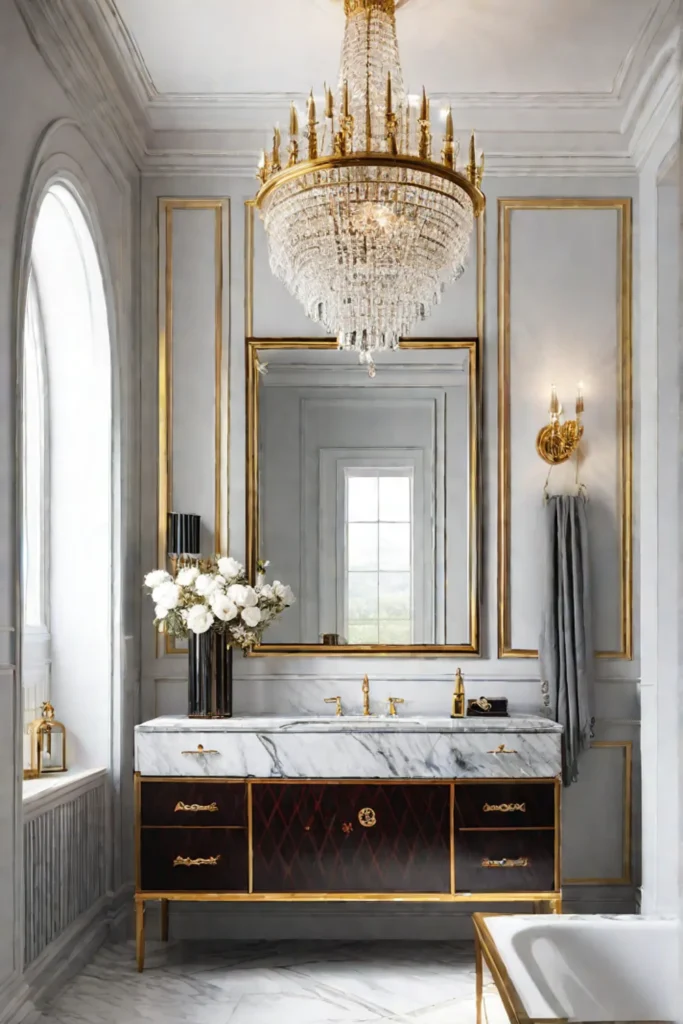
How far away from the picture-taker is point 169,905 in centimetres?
394

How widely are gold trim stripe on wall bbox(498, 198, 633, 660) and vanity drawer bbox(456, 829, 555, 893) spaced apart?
77 centimetres

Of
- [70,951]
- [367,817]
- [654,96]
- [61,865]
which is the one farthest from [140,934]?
[654,96]

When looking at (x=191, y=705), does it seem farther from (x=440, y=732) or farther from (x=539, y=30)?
(x=539, y=30)

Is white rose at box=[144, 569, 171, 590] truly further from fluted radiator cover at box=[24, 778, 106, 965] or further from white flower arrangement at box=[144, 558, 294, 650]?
fluted radiator cover at box=[24, 778, 106, 965]

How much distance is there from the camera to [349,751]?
354 centimetres

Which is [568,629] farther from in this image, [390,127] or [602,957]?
[390,127]

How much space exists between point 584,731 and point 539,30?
248cm

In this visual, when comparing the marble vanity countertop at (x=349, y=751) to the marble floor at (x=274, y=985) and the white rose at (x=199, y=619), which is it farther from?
the marble floor at (x=274, y=985)

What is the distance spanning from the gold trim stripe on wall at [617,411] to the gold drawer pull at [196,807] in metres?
1.26

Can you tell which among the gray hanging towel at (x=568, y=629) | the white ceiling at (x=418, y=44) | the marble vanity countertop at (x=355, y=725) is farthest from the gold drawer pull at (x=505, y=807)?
the white ceiling at (x=418, y=44)

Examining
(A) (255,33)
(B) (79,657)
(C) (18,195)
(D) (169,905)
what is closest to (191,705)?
(B) (79,657)

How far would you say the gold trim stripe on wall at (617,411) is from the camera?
13.3ft

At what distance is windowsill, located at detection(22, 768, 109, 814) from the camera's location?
10.3 feet

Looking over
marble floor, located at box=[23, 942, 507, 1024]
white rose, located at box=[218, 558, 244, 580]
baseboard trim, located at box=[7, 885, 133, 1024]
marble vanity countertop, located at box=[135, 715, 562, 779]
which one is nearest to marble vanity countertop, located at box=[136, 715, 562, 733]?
marble vanity countertop, located at box=[135, 715, 562, 779]
